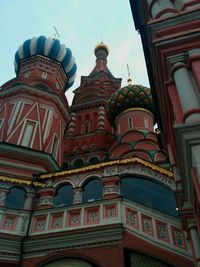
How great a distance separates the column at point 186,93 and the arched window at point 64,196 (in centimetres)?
605

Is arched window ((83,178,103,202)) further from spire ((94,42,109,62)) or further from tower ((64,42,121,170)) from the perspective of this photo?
spire ((94,42,109,62))

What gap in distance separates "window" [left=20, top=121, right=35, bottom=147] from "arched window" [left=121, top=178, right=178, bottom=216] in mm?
5778

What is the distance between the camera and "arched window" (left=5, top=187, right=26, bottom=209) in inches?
410

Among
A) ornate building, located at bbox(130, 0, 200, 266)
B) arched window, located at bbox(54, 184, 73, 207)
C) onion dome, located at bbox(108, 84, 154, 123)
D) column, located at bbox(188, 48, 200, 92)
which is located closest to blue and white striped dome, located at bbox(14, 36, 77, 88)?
onion dome, located at bbox(108, 84, 154, 123)

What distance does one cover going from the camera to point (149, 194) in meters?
9.91

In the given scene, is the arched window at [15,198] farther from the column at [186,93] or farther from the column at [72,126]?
the column at [72,126]

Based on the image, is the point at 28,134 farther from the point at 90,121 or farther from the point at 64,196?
the point at 90,121

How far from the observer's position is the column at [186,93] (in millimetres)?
4590

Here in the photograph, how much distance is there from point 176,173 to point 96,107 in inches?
784

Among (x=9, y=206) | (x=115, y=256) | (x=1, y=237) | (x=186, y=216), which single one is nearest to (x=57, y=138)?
(x=9, y=206)

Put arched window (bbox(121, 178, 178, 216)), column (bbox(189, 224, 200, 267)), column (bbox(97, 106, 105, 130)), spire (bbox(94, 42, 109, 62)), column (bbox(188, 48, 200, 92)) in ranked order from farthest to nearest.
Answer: spire (bbox(94, 42, 109, 62))
column (bbox(97, 106, 105, 130))
arched window (bbox(121, 178, 178, 216))
column (bbox(189, 224, 200, 267))
column (bbox(188, 48, 200, 92))

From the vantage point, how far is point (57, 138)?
16016mm

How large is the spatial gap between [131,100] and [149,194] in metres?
11.9

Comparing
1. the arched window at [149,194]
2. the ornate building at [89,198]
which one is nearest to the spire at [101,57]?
the ornate building at [89,198]
